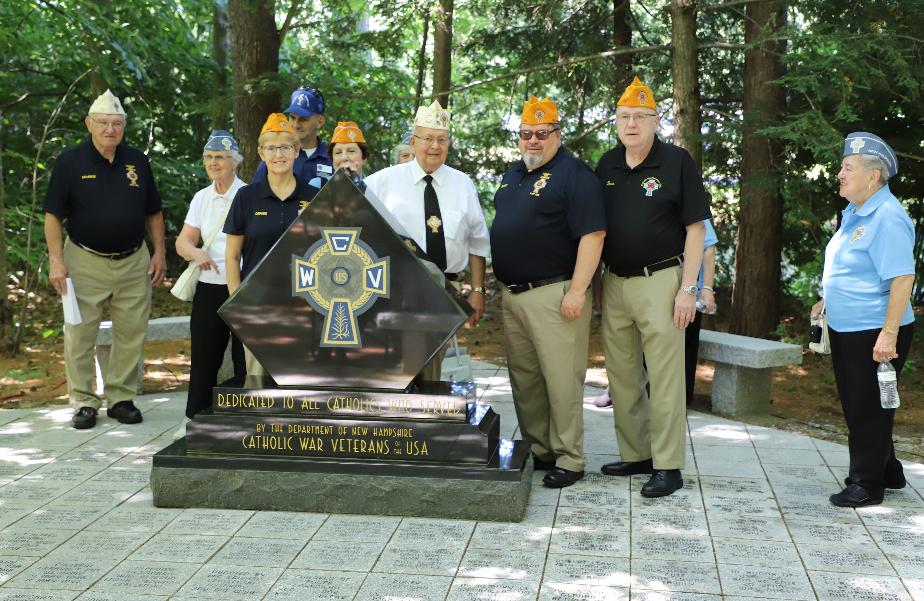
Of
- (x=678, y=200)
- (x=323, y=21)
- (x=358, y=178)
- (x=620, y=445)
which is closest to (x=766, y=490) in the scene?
(x=620, y=445)

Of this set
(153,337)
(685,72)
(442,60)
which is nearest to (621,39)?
(442,60)

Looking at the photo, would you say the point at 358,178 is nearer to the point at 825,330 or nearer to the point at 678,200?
the point at 678,200

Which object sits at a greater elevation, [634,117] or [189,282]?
[634,117]

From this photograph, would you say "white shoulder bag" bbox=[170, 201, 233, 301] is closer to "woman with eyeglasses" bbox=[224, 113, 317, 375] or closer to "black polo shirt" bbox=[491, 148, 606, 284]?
"woman with eyeglasses" bbox=[224, 113, 317, 375]

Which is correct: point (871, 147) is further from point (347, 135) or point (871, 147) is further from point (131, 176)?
point (131, 176)

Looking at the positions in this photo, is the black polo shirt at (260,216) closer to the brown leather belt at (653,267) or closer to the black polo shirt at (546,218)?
the black polo shirt at (546,218)

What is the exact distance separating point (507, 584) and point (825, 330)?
2239 mm

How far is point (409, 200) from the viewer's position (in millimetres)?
4898

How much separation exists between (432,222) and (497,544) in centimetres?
176

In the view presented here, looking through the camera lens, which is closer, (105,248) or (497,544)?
(497,544)

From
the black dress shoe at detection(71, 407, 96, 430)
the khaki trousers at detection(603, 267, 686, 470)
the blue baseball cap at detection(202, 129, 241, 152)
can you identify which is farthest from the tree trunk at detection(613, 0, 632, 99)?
the black dress shoe at detection(71, 407, 96, 430)

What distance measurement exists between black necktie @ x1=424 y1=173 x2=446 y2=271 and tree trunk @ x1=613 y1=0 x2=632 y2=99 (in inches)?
230

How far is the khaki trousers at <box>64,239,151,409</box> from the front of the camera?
20.0 ft

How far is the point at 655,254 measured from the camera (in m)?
4.62
